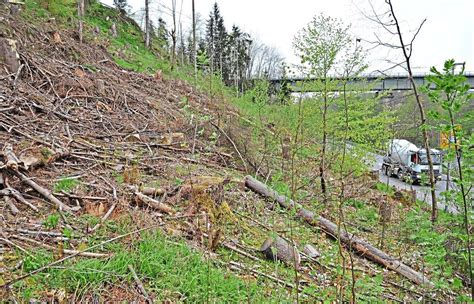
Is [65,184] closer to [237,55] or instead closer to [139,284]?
[139,284]

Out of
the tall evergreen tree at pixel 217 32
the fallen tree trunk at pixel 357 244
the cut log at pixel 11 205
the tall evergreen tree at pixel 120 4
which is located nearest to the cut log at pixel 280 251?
the fallen tree trunk at pixel 357 244

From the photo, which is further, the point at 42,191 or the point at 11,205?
the point at 42,191

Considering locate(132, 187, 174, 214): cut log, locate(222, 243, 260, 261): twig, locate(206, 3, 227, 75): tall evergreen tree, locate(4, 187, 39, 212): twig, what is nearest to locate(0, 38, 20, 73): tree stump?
locate(4, 187, 39, 212): twig

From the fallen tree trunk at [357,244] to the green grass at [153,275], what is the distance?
104cm

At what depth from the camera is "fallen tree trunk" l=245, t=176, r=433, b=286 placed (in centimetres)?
442

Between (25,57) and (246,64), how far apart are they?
30.2 meters

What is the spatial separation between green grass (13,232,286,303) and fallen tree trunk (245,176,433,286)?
104cm

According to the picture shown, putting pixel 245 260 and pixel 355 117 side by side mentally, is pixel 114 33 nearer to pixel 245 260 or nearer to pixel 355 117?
pixel 355 117

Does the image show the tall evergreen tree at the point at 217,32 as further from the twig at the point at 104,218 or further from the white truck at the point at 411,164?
the twig at the point at 104,218

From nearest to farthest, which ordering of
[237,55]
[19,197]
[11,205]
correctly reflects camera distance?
[11,205] < [19,197] < [237,55]

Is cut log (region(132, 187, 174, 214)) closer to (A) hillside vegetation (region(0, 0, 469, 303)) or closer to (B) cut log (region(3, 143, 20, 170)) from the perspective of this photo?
(A) hillside vegetation (region(0, 0, 469, 303))

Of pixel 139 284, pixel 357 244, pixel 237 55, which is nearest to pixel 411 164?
pixel 357 244

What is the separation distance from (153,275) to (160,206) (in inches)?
54.4

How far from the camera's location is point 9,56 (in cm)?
714
